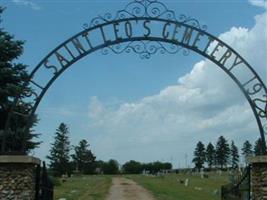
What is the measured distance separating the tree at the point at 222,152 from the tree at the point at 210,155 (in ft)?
5.05

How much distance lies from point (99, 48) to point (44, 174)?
3.11m

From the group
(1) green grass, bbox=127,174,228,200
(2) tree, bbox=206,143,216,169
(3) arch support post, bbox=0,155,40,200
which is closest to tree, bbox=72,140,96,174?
(2) tree, bbox=206,143,216,169

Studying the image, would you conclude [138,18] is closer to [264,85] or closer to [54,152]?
[264,85]

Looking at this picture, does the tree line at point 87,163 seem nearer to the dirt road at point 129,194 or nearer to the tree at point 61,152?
the tree at point 61,152

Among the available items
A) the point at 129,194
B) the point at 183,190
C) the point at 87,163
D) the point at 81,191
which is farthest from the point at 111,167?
the point at 129,194

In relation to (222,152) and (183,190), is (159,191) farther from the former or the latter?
(222,152)

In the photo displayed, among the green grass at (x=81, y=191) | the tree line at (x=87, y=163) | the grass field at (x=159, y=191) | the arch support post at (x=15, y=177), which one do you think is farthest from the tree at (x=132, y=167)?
the arch support post at (x=15, y=177)

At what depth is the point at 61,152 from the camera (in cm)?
10438

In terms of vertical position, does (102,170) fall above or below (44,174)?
above

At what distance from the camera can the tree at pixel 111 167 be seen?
11634cm

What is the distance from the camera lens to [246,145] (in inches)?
5162

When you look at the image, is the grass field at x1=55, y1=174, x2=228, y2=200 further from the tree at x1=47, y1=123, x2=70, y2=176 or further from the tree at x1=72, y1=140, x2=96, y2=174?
the tree at x1=72, y1=140, x2=96, y2=174

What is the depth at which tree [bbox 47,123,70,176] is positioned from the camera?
9875 cm

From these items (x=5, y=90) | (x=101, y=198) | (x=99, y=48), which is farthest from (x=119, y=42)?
(x=101, y=198)
